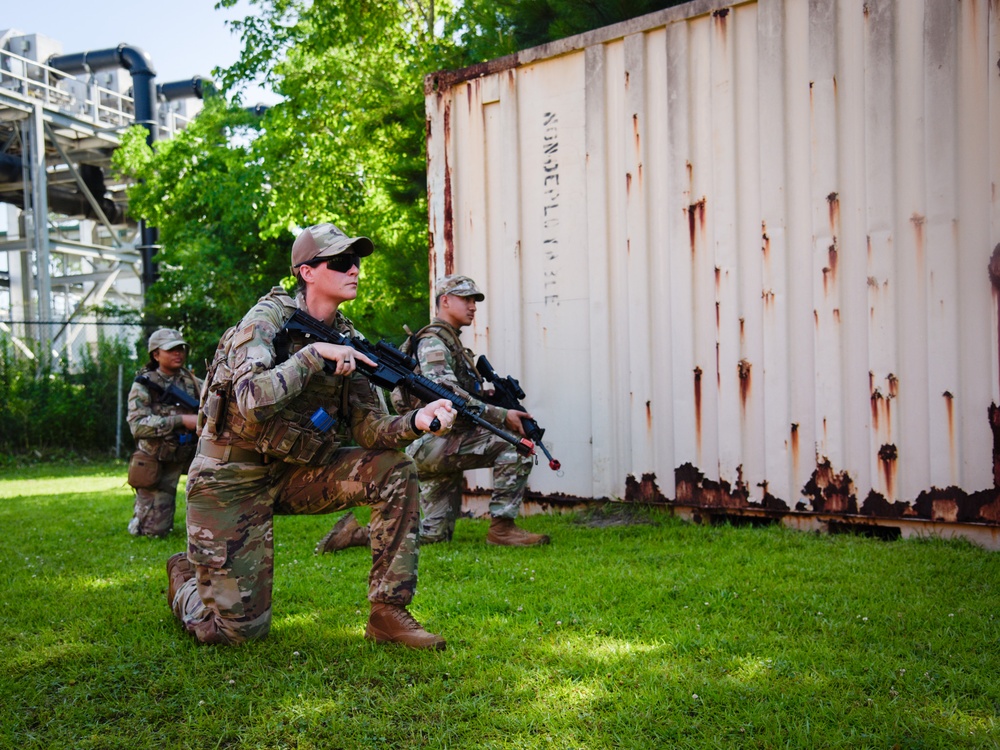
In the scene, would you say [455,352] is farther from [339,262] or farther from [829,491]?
[829,491]

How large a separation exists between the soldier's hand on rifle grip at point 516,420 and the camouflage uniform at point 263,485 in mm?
1903

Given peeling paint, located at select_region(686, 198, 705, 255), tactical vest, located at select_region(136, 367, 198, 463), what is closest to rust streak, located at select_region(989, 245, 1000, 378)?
peeling paint, located at select_region(686, 198, 705, 255)

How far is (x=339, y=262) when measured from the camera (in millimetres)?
4066

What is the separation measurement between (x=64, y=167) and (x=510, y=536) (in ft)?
83.1

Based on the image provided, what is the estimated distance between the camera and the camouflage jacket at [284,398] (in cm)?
368

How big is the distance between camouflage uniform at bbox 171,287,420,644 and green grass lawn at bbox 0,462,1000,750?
0.23 metres

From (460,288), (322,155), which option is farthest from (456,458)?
(322,155)

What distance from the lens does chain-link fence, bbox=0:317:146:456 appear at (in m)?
14.5

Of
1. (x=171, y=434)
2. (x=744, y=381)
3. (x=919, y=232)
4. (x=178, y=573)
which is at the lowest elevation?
(x=178, y=573)

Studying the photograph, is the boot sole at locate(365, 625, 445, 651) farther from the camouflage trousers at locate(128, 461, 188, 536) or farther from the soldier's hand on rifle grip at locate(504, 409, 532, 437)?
the camouflage trousers at locate(128, 461, 188, 536)

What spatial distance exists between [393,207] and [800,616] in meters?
12.9

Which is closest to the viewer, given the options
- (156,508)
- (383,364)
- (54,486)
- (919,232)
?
(383,364)

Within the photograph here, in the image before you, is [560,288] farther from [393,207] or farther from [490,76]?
[393,207]

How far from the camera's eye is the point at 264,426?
3.86 m
